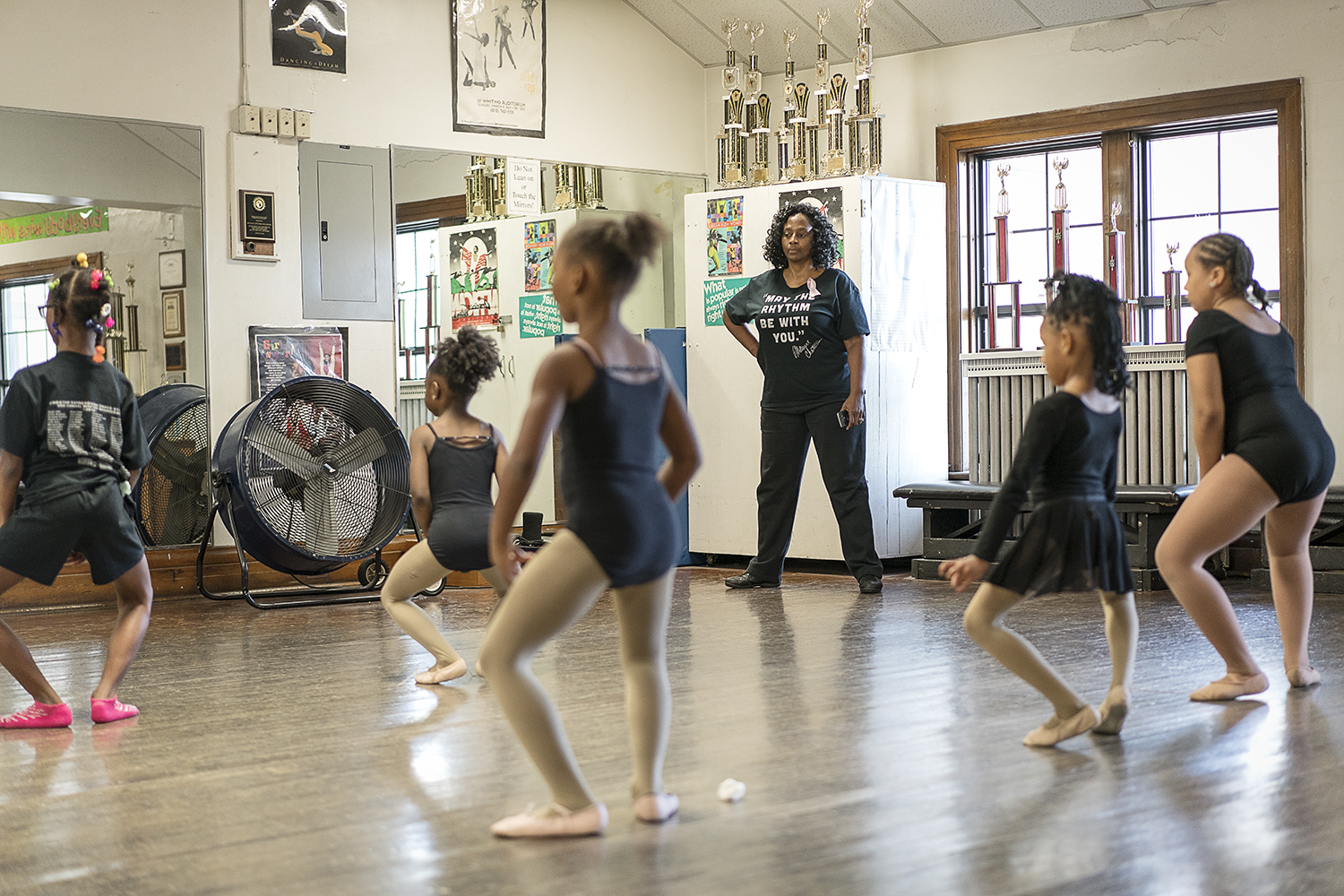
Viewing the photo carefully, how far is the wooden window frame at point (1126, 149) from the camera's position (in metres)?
6.63

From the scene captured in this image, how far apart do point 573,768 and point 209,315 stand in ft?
15.7

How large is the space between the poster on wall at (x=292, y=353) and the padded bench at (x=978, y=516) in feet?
9.38

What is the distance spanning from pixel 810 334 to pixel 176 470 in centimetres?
301

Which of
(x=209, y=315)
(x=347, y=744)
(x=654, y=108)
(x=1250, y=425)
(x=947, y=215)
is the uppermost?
(x=654, y=108)

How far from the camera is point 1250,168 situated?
6922 mm

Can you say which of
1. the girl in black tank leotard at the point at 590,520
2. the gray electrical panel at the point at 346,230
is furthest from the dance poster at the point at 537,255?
the girl in black tank leotard at the point at 590,520

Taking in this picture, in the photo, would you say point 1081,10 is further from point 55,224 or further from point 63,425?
point 63,425

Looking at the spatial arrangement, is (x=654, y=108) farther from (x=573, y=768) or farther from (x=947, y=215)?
(x=573, y=768)

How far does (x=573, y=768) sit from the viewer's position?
2.57 metres

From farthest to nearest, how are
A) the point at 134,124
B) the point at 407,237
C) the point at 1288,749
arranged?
the point at 407,237, the point at 134,124, the point at 1288,749

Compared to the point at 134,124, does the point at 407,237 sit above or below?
below

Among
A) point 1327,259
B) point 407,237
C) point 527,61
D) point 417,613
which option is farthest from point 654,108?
point 417,613

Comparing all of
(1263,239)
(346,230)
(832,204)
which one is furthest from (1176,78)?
(346,230)

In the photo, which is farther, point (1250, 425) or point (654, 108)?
point (654, 108)
